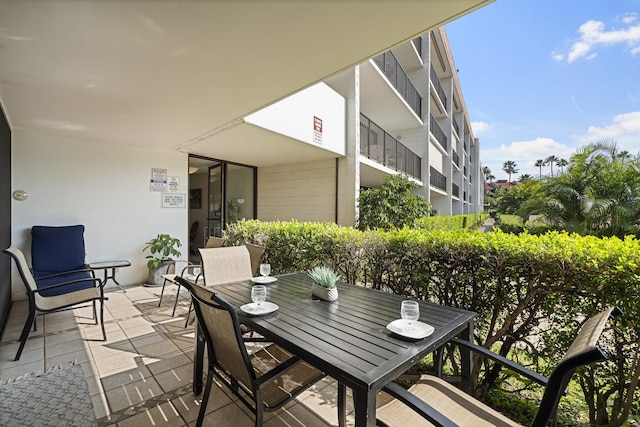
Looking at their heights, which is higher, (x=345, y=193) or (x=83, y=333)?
(x=345, y=193)

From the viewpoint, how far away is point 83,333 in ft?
10.5

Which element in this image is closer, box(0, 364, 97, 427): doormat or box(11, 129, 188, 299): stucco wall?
box(0, 364, 97, 427): doormat

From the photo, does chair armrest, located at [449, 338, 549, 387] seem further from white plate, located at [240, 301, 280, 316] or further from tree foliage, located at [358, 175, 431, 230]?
tree foliage, located at [358, 175, 431, 230]

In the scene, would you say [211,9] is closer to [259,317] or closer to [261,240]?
[259,317]

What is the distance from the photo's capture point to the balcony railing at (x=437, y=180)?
1350 centimetres

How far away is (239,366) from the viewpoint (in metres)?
1.47

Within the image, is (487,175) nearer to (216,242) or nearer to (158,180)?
(158,180)

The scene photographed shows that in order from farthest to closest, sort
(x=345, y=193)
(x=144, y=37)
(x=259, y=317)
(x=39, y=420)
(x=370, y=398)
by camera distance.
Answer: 1. (x=345, y=193)
2. (x=144, y=37)
3. (x=39, y=420)
4. (x=259, y=317)
5. (x=370, y=398)

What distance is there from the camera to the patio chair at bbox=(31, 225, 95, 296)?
3.97 meters

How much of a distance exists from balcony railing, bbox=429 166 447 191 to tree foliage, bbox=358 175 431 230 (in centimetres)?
671

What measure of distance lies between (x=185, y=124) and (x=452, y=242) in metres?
3.85

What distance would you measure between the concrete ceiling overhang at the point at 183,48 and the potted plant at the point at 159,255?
2.53 metres

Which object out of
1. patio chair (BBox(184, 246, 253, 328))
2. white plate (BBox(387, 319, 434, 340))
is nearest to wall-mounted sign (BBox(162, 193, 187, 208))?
patio chair (BBox(184, 246, 253, 328))

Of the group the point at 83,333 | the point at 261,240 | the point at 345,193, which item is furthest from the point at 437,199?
the point at 83,333
